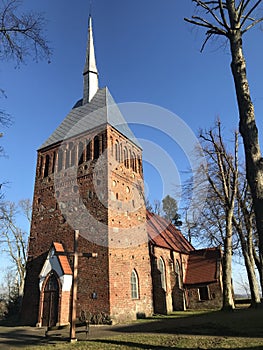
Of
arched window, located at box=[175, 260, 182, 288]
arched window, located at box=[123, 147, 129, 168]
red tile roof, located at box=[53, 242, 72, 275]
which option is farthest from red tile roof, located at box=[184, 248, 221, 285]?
red tile roof, located at box=[53, 242, 72, 275]

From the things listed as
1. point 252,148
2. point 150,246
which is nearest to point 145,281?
point 150,246

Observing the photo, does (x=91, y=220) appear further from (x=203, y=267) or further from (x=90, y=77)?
(x=90, y=77)

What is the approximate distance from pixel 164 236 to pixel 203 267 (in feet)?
15.4

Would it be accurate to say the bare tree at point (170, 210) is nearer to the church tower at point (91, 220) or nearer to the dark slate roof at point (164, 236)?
the dark slate roof at point (164, 236)

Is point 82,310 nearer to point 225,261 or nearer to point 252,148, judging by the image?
point 225,261

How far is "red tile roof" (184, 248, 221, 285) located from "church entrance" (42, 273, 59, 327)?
43.7 feet

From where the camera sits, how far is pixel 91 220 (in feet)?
62.2

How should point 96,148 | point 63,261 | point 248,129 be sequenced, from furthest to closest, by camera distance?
point 96,148, point 63,261, point 248,129

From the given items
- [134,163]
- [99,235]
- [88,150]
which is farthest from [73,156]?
[99,235]

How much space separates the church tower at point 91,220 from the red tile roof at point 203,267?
696 cm

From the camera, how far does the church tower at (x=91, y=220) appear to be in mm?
17328

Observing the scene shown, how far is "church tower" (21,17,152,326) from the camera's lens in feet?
56.9

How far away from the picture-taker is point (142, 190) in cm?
2469

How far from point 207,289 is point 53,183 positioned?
1592 centimetres
